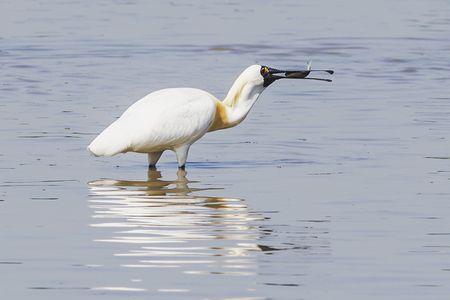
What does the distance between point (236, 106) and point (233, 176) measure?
1367mm

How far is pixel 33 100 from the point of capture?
1836cm

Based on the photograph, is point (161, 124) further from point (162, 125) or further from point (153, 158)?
point (153, 158)

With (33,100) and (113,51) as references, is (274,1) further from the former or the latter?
(33,100)

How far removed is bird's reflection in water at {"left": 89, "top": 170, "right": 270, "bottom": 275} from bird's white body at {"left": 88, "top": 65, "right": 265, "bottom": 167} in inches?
17.2

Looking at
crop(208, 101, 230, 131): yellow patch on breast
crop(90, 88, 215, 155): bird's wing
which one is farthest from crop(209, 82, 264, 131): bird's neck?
crop(90, 88, 215, 155): bird's wing

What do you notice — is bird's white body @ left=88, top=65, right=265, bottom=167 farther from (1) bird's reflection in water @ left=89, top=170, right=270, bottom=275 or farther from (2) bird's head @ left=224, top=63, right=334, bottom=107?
(1) bird's reflection in water @ left=89, top=170, right=270, bottom=275

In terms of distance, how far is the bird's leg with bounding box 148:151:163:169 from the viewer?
14.2 meters

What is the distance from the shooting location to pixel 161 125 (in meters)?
13.8

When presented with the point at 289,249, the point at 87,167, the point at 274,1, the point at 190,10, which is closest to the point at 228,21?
the point at 190,10

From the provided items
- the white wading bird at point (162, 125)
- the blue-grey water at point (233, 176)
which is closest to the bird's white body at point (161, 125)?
the white wading bird at point (162, 125)

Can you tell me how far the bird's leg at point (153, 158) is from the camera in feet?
46.7

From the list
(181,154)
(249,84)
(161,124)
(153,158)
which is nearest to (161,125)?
(161,124)

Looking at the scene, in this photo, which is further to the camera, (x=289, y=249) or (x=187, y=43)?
(x=187, y=43)

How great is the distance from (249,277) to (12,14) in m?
20.3
